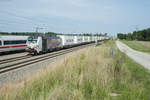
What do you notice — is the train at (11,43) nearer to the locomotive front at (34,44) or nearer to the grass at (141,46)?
the locomotive front at (34,44)

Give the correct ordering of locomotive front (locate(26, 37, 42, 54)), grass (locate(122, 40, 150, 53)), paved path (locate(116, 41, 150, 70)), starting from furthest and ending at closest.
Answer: grass (locate(122, 40, 150, 53)) < locomotive front (locate(26, 37, 42, 54)) < paved path (locate(116, 41, 150, 70))

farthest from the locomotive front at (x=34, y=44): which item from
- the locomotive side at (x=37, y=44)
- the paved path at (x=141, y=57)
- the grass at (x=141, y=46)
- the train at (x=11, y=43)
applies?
the grass at (x=141, y=46)

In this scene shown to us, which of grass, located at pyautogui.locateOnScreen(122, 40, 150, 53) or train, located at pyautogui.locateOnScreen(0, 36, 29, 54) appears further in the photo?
grass, located at pyautogui.locateOnScreen(122, 40, 150, 53)

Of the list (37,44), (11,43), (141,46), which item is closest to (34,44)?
(37,44)

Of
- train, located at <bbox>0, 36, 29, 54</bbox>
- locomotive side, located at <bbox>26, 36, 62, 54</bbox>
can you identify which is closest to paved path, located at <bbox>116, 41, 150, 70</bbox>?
locomotive side, located at <bbox>26, 36, 62, 54</bbox>

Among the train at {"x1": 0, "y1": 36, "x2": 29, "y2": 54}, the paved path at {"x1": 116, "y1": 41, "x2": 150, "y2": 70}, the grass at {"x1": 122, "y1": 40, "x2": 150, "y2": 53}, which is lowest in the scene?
the paved path at {"x1": 116, "y1": 41, "x2": 150, "y2": 70}

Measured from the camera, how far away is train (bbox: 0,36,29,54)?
17.8 meters

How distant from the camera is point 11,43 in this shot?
19.5 meters

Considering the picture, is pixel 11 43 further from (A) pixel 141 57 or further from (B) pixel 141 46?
(B) pixel 141 46

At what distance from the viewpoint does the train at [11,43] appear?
17837 mm

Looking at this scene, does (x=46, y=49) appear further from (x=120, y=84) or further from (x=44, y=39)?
(x=120, y=84)

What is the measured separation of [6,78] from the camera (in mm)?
8219

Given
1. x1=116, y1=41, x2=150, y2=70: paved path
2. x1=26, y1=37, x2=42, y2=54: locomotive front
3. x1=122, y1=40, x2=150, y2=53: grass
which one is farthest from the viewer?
x1=122, y1=40, x2=150, y2=53: grass

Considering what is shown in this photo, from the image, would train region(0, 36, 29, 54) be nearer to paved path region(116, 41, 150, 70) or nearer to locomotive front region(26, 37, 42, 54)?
locomotive front region(26, 37, 42, 54)
